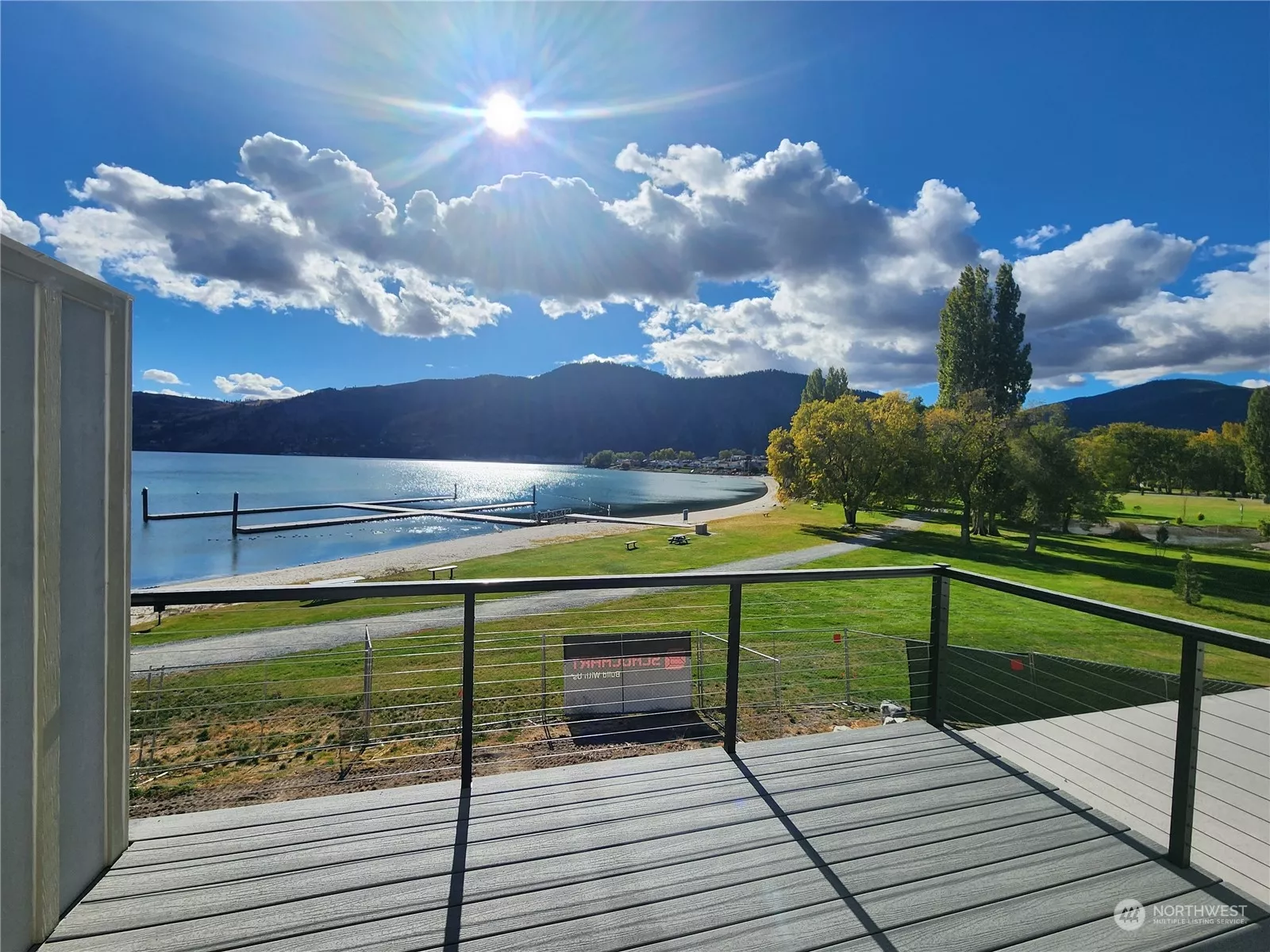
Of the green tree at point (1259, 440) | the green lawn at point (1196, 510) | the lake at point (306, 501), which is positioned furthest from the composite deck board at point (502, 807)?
the green lawn at point (1196, 510)

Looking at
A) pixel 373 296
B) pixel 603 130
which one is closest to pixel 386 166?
pixel 603 130

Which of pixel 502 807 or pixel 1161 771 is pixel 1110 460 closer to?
pixel 1161 771

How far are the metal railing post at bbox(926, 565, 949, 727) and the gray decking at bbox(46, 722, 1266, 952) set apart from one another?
0.64 metres

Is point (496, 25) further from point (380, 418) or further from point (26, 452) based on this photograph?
point (380, 418)

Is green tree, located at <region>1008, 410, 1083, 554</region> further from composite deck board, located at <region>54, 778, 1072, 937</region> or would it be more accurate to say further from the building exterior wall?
the building exterior wall

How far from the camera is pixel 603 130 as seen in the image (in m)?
9.27

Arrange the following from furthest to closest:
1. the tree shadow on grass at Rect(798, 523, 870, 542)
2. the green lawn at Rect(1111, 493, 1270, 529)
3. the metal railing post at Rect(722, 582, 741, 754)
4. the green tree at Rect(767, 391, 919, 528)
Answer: the green lawn at Rect(1111, 493, 1270, 529)
the green tree at Rect(767, 391, 919, 528)
the tree shadow on grass at Rect(798, 523, 870, 542)
the metal railing post at Rect(722, 582, 741, 754)

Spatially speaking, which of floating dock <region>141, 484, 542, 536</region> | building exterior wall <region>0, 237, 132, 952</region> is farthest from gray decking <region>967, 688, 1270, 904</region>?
floating dock <region>141, 484, 542, 536</region>

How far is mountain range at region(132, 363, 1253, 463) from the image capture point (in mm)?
133500

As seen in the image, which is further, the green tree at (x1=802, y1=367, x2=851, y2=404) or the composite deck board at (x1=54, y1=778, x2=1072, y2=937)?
the green tree at (x1=802, y1=367, x2=851, y2=404)

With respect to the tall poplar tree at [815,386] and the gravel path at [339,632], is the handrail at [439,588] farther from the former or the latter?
the tall poplar tree at [815,386]

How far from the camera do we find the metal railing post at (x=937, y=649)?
3.20 m

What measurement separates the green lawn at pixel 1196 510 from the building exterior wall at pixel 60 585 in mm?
45639

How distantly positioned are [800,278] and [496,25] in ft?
73.8
